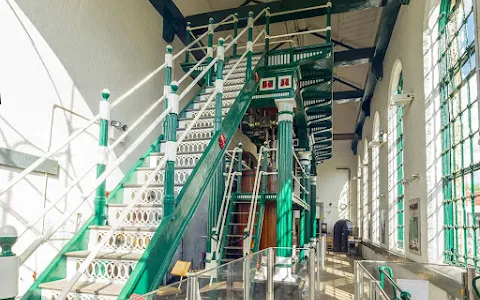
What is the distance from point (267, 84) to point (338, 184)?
15.7 m

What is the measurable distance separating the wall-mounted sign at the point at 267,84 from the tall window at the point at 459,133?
8.40ft

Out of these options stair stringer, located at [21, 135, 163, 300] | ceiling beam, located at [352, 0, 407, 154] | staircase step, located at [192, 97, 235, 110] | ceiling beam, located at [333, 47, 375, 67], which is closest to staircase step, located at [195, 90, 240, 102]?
staircase step, located at [192, 97, 235, 110]

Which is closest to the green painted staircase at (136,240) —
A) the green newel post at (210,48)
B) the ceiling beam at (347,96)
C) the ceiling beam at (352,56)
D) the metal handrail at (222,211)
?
the green newel post at (210,48)

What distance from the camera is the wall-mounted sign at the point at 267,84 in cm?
651

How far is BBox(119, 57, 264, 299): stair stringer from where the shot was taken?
112 inches

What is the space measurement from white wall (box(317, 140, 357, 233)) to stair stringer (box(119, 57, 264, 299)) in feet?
57.1

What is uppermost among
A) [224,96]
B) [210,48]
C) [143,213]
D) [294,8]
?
[294,8]

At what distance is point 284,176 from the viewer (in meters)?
6.43

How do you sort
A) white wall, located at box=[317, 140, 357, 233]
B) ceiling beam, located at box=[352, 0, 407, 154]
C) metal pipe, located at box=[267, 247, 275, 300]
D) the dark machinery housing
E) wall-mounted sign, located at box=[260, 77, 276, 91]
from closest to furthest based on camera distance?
metal pipe, located at box=[267, 247, 275, 300], wall-mounted sign, located at box=[260, 77, 276, 91], ceiling beam, located at box=[352, 0, 407, 154], the dark machinery housing, white wall, located at box=[317, 140, 357, 233]

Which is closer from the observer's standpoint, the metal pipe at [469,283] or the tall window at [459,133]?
the metal pipe at [469,283]

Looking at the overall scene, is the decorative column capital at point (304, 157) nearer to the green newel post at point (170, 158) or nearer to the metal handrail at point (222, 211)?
the metal handrail at point (222, 211)

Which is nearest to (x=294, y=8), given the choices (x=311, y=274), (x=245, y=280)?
(x=311, y=274)

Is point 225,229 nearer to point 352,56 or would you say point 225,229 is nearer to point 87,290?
point 87,290

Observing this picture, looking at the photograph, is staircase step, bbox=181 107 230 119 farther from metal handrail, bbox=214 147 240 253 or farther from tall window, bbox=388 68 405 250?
tall window, bbox=388 68 405 250
